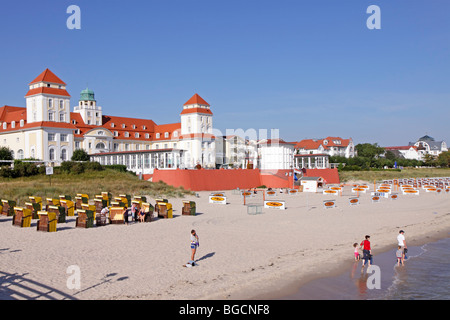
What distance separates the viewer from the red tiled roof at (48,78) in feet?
193

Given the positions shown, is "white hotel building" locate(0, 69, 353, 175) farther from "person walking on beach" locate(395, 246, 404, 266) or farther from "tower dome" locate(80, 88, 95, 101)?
"person walking on beach" locate(395, 246, 404, 266)

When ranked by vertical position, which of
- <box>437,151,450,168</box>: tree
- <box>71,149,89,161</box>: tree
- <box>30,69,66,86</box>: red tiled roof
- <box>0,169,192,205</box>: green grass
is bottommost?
<box>0,169,192,205</box>: green grass

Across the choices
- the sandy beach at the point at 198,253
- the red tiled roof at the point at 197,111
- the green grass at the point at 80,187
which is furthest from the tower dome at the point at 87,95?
the sandy beach at the point at 198,253

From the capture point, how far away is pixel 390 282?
12562 millimetres

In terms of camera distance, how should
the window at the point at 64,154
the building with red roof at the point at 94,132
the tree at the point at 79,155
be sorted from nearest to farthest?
the building with red roof at the point at 94,132 → the tree at the point at 79,155 → the window at the point at 64,154

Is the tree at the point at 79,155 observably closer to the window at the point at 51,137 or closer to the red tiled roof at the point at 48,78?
the window at the point at 51,137

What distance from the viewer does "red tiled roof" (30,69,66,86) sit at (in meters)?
58.9

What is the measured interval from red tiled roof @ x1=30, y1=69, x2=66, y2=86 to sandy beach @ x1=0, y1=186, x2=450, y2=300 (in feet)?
140

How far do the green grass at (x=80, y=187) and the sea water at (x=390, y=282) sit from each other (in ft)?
68.2

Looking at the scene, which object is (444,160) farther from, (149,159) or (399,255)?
(399,255)

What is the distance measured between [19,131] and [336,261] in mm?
56658

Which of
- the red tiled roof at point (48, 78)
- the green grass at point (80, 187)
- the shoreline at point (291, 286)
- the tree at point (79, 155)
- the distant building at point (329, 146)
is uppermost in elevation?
the red tiled roof at point (48, 78)
